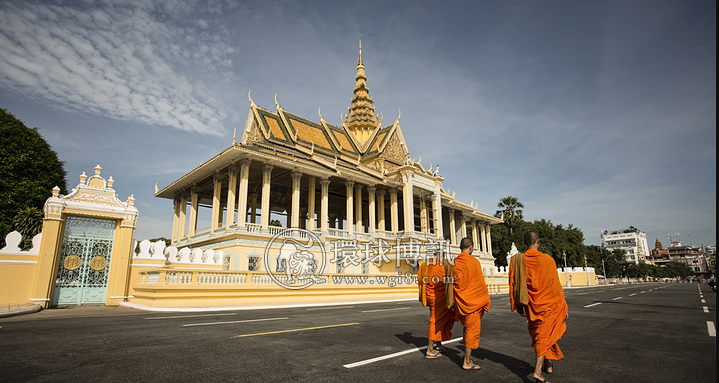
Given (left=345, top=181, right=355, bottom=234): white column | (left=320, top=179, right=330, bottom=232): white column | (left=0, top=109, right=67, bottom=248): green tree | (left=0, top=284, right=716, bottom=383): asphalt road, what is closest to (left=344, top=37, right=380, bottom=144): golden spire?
(left=345, top=181, right=355, bottom=234): white column

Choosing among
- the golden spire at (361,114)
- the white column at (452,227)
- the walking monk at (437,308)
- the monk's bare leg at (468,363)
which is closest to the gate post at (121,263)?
the walking monk at (437,308)

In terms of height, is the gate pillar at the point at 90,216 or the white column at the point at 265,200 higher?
the white column at the point at 265,200

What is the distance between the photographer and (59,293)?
515 inches

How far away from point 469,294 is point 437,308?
632mm

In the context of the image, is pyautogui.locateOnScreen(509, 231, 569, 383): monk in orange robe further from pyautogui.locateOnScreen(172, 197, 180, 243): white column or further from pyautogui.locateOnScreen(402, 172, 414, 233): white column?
pyautogui.locateOnScreen(172, 197, 180, 243): white column

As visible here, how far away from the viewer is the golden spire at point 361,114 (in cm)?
3947

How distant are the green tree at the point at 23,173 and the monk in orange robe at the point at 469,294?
76.1 feet

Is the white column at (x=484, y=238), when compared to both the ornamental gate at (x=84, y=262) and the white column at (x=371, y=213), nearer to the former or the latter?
the white column at (x=371, y=213)

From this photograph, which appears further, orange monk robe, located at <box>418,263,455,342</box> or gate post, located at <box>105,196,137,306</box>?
gate post, located at <box>105,196,137,306</box>

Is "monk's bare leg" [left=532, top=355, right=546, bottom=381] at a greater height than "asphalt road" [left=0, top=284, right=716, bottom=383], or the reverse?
"monk's bare leg" [left=532, top=355, right=546, bottom=381]

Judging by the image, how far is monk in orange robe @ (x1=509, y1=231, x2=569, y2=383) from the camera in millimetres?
4094

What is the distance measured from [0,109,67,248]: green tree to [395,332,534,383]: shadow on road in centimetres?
2233

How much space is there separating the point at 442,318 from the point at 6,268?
14.4 metres

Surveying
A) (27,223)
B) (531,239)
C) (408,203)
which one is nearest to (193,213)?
(27,223)
